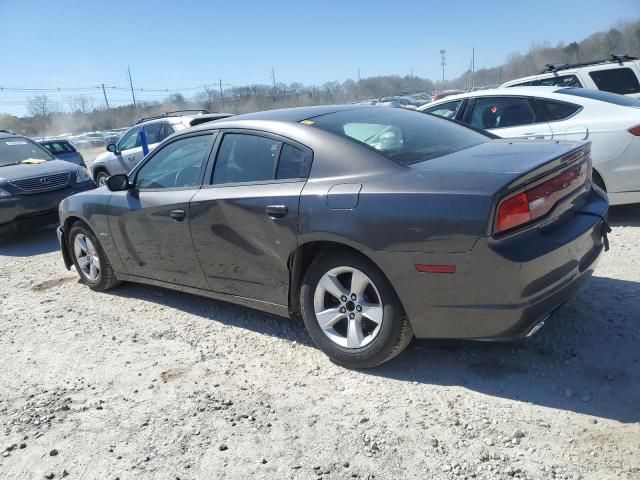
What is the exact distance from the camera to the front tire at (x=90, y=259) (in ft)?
17.1

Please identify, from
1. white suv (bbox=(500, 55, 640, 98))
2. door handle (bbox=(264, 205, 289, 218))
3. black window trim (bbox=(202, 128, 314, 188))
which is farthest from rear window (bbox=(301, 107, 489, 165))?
white suv (bbox=(500, 55, 640, 98))

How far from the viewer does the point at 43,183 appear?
26.6 ft

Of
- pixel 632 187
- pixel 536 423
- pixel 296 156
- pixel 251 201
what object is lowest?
pixel 536 423

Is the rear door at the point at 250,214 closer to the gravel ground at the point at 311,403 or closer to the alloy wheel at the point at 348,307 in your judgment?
the alloy wheel at the point at 348,307

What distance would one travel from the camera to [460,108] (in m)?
6.82

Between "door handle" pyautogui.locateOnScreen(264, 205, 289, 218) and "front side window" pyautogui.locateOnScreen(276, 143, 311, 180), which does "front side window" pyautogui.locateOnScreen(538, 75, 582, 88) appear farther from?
"door handle" pyautogui.locateOnScreen(264, 205, 289, 218)

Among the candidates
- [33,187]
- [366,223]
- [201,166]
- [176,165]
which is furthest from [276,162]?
[33,187]

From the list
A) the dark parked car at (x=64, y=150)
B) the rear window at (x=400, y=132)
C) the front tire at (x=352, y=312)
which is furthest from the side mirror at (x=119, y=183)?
the dark parked car at (x=64, y=150)

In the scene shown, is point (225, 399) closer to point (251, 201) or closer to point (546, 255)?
point (251, 201)

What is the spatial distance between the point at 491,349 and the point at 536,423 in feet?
2.53

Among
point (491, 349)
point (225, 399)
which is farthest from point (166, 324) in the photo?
point (491, 349)

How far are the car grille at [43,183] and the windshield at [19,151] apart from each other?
1.08 m

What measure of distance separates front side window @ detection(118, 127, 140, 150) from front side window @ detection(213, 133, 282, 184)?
8396 mm

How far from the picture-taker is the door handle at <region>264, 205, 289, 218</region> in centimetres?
337
